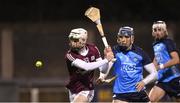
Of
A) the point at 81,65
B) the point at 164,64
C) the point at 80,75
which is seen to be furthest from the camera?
the point at 164,64

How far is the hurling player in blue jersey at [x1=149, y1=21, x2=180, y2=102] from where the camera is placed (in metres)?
12.8

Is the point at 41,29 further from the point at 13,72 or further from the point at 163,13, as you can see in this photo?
the point at 163,13

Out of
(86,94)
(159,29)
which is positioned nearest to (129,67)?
(86,94)

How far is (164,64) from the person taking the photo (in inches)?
502

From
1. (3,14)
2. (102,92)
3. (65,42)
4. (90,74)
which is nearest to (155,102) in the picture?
(90,74)

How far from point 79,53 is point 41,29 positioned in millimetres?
11322

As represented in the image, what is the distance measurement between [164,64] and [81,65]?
2.16m

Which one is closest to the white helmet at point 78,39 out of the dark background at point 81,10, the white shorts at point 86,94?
the white shorts at point 86,94

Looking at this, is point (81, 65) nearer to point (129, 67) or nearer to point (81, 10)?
point (129, 67)

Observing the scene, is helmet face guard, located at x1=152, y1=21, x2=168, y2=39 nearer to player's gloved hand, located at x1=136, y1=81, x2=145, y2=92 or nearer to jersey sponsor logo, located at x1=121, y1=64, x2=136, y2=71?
jersey sponsor logo, located at x1=121, y1=64, x2=136, y2=71

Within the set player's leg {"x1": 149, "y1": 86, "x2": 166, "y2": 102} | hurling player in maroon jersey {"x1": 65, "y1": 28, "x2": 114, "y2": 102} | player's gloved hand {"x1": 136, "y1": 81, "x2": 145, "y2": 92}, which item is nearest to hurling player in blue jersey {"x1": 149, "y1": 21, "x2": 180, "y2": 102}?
player's leg {"x1": 149, "y1": 86, "x2": 166, "y2": 102}

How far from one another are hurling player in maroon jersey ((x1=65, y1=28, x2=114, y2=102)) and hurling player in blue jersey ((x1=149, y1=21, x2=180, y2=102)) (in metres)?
1.79

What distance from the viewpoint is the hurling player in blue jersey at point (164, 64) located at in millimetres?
12789

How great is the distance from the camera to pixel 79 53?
37.1ft
